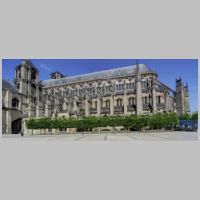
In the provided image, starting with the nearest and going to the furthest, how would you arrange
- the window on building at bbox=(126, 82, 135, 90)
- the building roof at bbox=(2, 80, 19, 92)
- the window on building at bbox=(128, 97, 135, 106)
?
1. the building roof at bbox=(2, 80, 19, 92)
2. the window on building at bbox=(128, 97, 135, 106)
3. the window on building at bbox=(126, 82, 135, 90)

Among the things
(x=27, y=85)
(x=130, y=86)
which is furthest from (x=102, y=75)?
(x=27, y=85)

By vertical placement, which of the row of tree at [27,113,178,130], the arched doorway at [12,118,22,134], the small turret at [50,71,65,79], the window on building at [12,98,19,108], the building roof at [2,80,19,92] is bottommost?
the arched doorway at [12,118,22,134]

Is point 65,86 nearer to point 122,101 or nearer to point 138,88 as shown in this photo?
point 122,101

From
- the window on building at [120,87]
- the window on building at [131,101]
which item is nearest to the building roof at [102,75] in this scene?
the window on building at [120,87]

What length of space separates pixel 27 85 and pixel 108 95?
57.9 feet

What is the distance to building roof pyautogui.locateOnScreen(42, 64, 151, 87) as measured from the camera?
136ft

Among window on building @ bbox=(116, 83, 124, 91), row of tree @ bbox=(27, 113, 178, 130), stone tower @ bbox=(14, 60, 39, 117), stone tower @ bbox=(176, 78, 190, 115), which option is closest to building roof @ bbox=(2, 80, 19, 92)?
stone tower @ bbox=(14, 60, 39, 117)

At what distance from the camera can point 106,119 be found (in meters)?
31.8

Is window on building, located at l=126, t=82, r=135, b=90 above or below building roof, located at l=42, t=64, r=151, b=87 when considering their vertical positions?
below

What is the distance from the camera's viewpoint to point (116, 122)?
1219 inches

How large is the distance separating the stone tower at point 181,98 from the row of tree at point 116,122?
984cm

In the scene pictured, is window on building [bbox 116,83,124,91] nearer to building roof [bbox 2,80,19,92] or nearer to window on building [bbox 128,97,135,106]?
window on building [bbox 128,97,135,106]

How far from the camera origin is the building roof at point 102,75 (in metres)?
41.4

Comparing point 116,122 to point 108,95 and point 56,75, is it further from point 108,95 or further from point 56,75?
point 56,75
